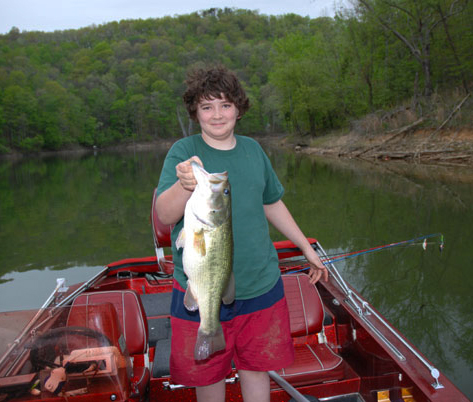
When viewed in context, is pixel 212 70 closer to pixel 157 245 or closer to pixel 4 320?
pixel 4 320

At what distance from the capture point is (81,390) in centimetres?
176

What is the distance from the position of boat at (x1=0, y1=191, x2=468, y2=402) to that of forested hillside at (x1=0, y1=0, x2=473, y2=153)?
184 centimetres

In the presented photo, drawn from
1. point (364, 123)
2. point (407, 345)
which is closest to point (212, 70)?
point (407, 345)

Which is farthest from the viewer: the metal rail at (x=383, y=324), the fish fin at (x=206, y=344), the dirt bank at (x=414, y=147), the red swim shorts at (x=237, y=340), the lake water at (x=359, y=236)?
the dirt bank at (x=414, y=147)

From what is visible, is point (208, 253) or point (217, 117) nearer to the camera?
point (208, 253)

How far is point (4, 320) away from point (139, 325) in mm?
964

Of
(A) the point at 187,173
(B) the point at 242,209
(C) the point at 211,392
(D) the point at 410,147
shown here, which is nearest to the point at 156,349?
(C) the point at 211,392

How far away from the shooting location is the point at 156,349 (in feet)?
10.2

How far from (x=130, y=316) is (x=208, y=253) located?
1373 mm

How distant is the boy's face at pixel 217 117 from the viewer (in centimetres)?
201

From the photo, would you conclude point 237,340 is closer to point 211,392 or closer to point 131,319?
point 211,392

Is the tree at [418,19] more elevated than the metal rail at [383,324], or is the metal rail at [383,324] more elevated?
the tree at [418,19]

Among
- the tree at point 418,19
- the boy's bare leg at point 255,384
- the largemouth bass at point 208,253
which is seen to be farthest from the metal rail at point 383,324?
the tree at point 418,19

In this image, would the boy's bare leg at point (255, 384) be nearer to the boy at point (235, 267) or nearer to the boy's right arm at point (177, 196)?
the boy at point (235, 267)
